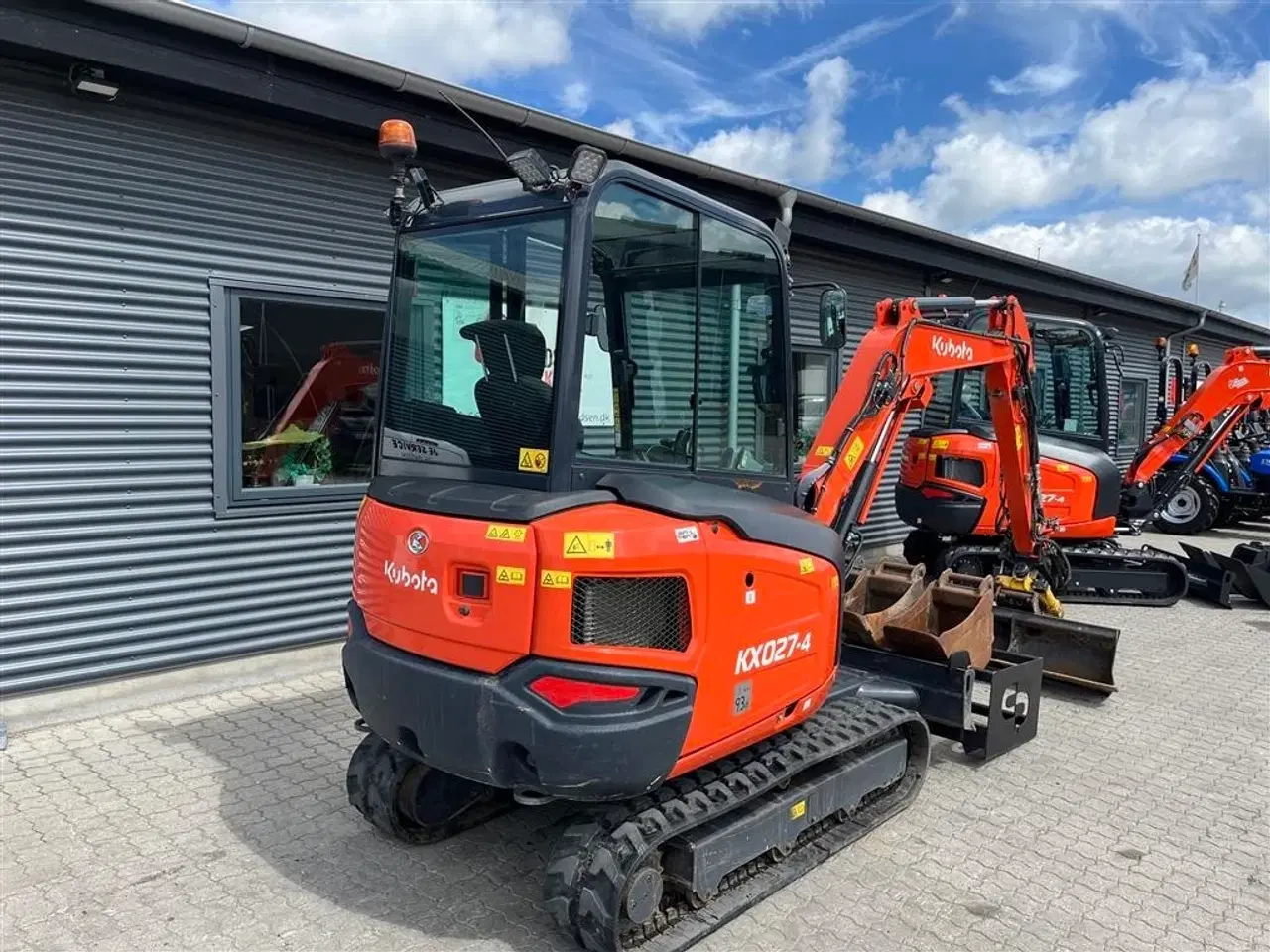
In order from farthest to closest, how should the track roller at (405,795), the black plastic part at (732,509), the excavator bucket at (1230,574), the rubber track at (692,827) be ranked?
1. the excavator bucket at (1230,574)
2. the track roller at (405,795)
3. the black plastic part at (732,509)
4. the rubber track at (692,827)

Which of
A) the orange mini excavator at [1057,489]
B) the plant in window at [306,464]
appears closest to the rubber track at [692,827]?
the plant in window at [306,464]

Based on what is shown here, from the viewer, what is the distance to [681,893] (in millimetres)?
3391

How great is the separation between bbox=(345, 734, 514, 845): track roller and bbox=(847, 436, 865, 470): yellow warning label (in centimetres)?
249

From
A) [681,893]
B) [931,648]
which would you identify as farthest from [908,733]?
[681,893]

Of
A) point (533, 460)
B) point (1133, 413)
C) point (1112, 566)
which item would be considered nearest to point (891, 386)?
point (533, 460)

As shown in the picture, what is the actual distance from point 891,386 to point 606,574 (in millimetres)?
2717

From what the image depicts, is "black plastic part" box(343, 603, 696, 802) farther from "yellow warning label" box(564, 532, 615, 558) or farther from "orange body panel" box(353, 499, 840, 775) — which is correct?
"yellow warning label" box(564, 532, 615, 558)

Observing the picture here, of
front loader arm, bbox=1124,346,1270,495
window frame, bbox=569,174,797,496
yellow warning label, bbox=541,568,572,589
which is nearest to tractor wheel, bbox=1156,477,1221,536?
front loader arm, bbox=1124,346,1270,495

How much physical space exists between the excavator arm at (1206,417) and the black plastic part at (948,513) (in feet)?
13.0

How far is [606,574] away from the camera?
289cm

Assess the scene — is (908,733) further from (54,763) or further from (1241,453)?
(1241,453)

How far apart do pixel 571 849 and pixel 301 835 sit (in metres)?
1.60

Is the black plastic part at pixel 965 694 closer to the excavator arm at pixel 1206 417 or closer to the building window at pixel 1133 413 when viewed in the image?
the excavator arm at pixel 1206 417

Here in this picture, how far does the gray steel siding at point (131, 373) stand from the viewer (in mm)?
5082
